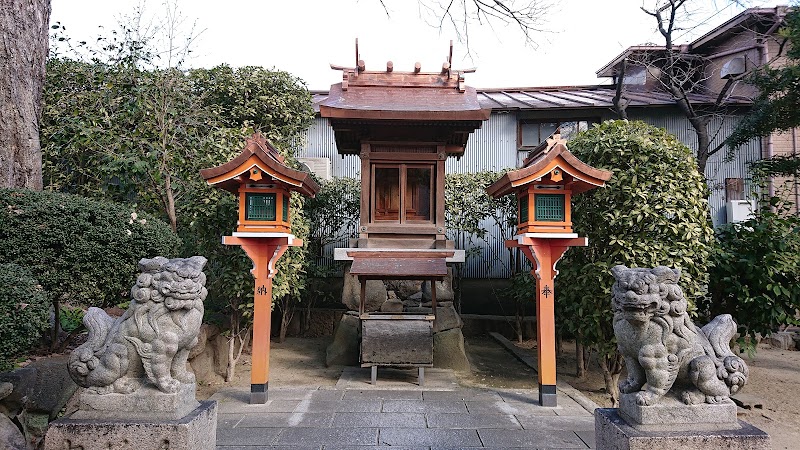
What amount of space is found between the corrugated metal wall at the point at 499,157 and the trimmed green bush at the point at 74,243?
6545 mm

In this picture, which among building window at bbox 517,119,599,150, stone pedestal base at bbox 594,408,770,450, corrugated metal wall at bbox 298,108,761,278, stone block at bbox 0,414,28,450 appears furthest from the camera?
building window at bbox 517,119,599,150

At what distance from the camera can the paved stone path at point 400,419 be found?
452 centimetres

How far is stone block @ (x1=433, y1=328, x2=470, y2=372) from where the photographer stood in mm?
7867

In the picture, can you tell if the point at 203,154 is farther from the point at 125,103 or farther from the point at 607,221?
the point at 607,221

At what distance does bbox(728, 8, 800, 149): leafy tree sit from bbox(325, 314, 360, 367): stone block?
346 inches

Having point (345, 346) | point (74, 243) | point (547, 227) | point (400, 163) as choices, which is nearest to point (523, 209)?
point (547, 227)

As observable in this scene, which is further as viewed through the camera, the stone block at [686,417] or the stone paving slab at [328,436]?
the stone paving slab at [328,436]

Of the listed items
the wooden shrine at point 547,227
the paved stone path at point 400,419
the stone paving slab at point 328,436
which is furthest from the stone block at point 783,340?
the stone paving slab at point 328,436

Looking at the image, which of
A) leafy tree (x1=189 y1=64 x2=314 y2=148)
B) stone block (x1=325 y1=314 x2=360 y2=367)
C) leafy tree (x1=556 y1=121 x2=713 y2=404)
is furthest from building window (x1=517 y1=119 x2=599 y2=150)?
stone block (x1=325 y1=314 x2=360 y2=367)

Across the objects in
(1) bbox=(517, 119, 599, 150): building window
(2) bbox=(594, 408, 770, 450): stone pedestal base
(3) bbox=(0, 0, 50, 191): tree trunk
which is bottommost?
(2) bbox=(594, 408, 770, 450): stone pedestal base

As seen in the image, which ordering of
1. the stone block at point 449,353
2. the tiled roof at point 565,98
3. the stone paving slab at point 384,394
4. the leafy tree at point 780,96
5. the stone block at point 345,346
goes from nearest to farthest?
the stone paving slab at point 384,394 → the leafy tree at point 780,96 → the stone block at point 449,353 → the stone block at point 345,346 → the tiled roof at point 565,98

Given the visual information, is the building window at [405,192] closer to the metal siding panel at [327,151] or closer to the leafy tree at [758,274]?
the metal siding panel at [327,151]

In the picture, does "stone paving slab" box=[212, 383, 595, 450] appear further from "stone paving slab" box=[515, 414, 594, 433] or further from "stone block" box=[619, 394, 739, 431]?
"stone block" box=[619, 394, 739, 431]

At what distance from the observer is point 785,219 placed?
7.32m
